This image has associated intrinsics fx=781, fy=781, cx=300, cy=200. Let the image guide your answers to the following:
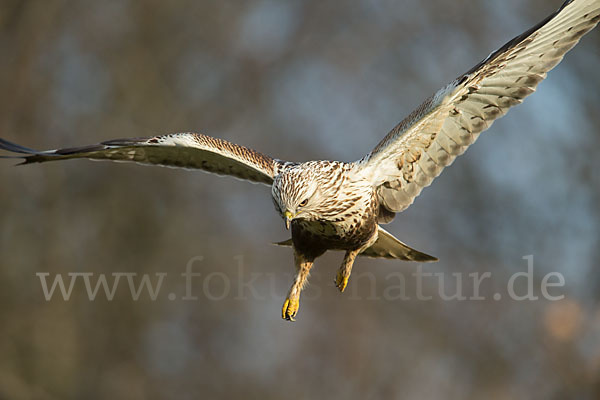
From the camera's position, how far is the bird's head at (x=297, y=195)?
18.5ft

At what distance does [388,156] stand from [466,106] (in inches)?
29.2

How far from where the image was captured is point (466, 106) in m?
6.22

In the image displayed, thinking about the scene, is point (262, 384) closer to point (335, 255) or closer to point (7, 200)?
point (335, 255)

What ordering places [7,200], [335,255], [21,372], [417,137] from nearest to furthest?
[417,137] < [335,255] < [21,372] < [7,200]

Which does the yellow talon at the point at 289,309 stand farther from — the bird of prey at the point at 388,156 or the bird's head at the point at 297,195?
the bird's head at the point at 297,195

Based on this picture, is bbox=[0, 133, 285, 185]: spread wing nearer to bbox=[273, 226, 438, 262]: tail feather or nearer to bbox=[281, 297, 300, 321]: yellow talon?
bbox=[273, 226, 438, 262]: tail feather

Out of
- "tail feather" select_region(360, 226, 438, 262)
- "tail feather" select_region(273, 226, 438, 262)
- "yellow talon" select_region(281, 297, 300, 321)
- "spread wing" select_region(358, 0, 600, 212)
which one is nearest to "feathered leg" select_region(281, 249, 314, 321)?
"yellow talon" select_region(281, 297, 300, 321)

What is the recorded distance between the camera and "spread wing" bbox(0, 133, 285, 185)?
648 centimetres

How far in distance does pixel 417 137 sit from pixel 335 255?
10346mm

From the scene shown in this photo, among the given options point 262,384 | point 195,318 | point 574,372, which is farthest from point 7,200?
point 574,372

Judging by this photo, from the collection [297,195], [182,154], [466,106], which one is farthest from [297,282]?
[466,106]

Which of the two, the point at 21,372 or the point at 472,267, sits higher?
the point at 472,267

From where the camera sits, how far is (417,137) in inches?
248

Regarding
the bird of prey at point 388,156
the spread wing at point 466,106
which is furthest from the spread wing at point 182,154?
the spread wing at point 466,106
